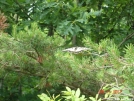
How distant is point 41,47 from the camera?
2.03 metres

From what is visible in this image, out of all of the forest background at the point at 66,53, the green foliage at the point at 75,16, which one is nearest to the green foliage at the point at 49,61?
the forest background at the point at 66,53

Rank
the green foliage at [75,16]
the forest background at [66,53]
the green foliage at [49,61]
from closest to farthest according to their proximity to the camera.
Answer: the forest background at [66,53], the green foliage at [49,61], the green foliage at [75,16]

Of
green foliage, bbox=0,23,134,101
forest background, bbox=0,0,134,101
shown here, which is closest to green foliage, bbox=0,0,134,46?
forest background, bbox=0,0,134,101

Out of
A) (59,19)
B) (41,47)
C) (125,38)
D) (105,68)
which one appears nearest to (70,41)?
(59,19)

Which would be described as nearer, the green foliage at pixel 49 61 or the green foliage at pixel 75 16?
the green foliage at pixel 49 61

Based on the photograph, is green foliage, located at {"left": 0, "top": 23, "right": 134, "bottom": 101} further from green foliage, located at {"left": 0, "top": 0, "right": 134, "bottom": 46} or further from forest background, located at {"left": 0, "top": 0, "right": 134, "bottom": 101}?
green foliage, located at {"left": 0, "top": 0, "right": 134, "bottom": 46}

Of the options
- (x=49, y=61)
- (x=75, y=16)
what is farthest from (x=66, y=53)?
(x=75, y=16)

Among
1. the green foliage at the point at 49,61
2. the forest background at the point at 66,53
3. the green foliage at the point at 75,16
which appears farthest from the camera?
the green foliage at the point at 75,16

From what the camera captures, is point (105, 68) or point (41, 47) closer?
point (105, 68)

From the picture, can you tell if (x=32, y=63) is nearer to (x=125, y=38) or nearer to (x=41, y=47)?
(x=41, y=47)

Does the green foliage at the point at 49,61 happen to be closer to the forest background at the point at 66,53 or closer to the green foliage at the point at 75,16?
the forest background at the point at 66,53

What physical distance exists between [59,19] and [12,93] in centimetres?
113

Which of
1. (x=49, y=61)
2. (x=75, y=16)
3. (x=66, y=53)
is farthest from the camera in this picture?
(x=75, y=16)

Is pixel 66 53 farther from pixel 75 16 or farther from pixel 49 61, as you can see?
pixel 75 16
